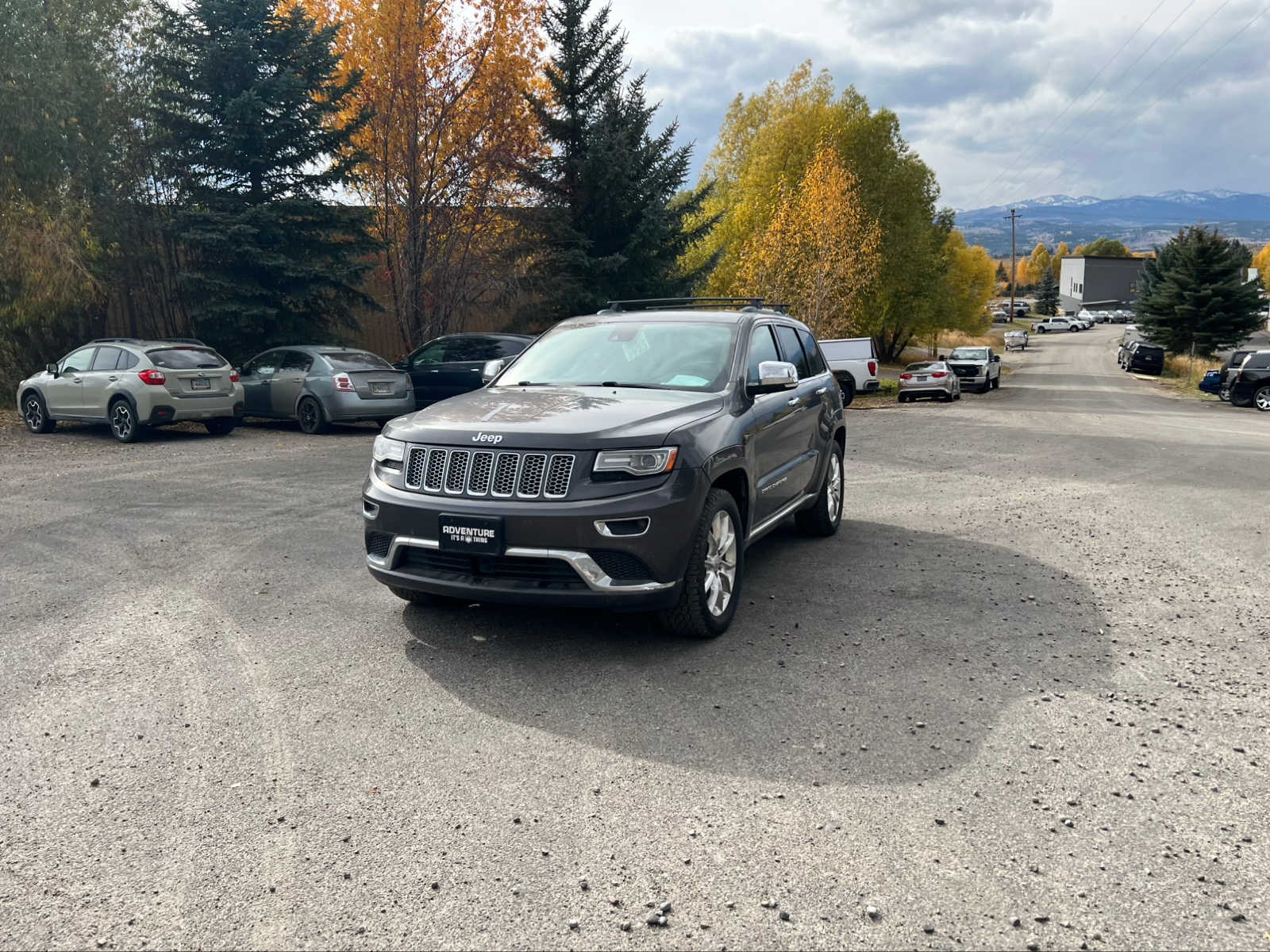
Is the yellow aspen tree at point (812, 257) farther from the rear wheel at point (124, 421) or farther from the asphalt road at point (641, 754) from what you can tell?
the asphalt road at point (641, 754)

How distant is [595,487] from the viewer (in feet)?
15.8

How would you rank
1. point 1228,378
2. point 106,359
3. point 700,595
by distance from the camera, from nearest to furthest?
point 700,595 → point 106,359 → point 1228,378

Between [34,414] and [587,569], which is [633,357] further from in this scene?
[34,414]

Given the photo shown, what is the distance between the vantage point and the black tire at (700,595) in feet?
16.5

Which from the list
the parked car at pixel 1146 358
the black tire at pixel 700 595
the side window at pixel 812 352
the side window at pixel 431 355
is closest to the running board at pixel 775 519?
the black tire at pixel 700 595

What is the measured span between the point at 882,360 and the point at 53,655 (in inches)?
2098

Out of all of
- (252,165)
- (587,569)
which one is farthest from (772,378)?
(252,165)

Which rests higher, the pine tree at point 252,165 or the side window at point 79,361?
the pine tree at point 252,165

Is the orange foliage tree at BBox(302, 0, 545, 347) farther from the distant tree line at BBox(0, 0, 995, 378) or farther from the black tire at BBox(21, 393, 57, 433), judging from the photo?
the black tire at BBox(21, 393, 57, 433)

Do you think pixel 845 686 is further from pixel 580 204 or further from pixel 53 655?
pixel 580 204

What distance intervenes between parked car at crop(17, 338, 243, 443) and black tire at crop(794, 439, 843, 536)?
10.1 m

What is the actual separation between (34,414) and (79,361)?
157cm

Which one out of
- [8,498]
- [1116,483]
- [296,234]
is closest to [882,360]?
[296,234]

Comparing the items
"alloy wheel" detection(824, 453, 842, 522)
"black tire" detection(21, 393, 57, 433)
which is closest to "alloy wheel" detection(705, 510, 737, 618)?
"alloy wheel" detection(824, 453, 842, 522)
